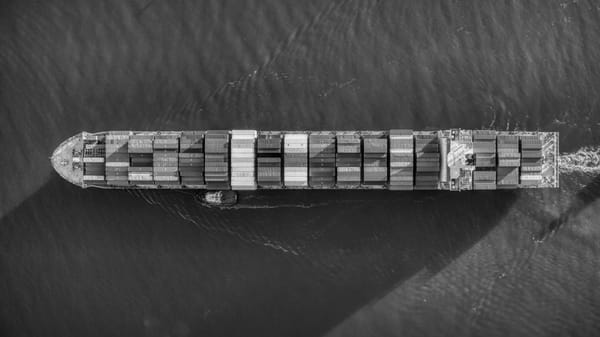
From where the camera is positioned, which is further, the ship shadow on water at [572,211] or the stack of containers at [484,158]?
the ship shadow on water at [572,211]

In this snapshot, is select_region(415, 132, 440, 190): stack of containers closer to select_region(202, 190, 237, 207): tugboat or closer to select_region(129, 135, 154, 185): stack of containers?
select_region(202, 190, 237, 207): tugboat

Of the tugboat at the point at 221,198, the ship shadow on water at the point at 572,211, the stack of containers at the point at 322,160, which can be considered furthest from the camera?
the tugboat at the point at 221,198

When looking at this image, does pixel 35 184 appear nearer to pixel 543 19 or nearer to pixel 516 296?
pixel 516 296

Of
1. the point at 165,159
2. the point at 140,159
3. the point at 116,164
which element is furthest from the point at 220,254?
the point at 116,164

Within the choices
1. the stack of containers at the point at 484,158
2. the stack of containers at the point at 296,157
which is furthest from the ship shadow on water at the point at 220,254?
the stack of containers at the point at 296,157

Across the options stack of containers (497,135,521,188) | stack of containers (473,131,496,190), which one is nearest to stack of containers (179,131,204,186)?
stack of containers (473,131,496,190)

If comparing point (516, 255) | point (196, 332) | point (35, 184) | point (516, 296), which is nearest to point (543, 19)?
point (516, 255)

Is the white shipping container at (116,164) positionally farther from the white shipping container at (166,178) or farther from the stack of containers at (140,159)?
the white shipping container at (166,178)

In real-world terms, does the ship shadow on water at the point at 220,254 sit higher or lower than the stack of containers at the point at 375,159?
lower
